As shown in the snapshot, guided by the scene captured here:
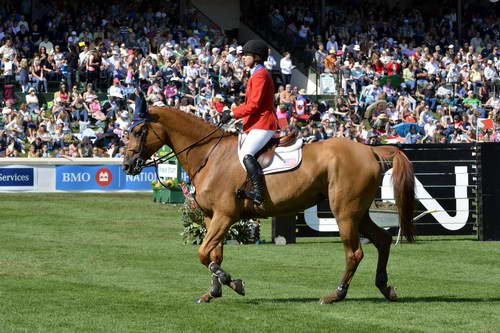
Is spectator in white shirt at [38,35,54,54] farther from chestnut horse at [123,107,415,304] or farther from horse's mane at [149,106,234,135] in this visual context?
chestnut horse at [123,107,415,304]

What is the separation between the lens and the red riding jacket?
38.1 ft

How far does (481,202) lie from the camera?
1948 cm

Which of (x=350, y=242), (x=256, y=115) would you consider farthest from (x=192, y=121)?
(x=350, y=242)

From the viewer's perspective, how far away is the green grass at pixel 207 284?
10047 millimetres

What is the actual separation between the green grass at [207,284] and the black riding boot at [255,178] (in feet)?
3.89

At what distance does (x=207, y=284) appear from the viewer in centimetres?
1308

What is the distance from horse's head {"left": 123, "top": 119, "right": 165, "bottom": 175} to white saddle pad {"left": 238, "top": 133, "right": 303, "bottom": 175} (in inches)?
40.8

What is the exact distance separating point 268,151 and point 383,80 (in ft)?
95.4

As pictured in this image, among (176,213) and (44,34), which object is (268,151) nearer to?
(176,213)

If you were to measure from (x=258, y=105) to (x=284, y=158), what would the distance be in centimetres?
70

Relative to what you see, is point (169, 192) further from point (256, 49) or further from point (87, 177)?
point (256, 49)

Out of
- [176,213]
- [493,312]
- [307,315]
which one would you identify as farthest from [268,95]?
[176,213]

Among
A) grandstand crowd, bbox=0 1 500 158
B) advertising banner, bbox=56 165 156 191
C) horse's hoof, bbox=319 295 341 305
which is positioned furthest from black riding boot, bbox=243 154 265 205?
advertising banner, bbox=56 165 156 191

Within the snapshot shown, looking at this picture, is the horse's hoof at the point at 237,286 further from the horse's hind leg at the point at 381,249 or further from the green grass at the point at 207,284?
the horse's hind leg at the point at 381,249
